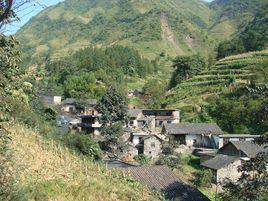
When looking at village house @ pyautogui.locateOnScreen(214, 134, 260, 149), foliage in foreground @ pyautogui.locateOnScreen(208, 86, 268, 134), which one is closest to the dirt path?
foliage in foreground @ pyautogui.locateOnScreen(208, 86, 268, 134)

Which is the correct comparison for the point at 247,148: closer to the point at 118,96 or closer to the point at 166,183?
the point at 118,96

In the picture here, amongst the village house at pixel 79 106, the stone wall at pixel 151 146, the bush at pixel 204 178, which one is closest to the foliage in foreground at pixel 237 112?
the stone wall at pixel 151 146

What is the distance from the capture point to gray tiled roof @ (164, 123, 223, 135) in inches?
1719

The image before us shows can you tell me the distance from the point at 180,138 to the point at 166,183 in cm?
2478

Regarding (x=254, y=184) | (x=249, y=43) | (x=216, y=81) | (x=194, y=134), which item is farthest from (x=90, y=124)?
(x=254, y=184)

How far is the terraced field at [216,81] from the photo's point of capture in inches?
2194

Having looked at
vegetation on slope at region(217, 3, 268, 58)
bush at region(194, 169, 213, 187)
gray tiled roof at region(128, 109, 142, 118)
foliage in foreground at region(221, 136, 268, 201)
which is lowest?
bush at region(194, 169, 213, 187)

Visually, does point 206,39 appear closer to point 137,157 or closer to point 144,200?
point 137,157

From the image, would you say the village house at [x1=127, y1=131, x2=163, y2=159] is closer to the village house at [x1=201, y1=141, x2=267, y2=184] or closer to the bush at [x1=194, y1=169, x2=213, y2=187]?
the village house at [x1=201, y1=141, x2=267, y2=184]

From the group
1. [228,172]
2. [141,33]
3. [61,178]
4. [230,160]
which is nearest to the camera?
[61,178]

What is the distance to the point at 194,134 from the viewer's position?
1731 inches

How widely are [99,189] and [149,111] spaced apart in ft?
144

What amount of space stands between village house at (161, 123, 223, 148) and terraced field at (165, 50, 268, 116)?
979 centimetres

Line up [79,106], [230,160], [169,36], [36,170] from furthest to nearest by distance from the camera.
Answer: [169,36]
[79,106]
[230,160]
[36,170]
